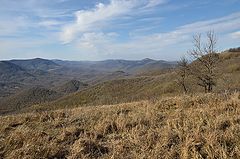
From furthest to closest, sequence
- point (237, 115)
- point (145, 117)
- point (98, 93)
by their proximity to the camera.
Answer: point (98, 93)
point (145, 117)
point (237, 115)

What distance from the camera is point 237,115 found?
6.68 m

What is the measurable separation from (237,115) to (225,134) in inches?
65.1

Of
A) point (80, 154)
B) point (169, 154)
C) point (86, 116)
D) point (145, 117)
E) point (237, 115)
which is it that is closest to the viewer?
point (169, 154)

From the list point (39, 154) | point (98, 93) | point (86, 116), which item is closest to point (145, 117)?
point (86, 116)

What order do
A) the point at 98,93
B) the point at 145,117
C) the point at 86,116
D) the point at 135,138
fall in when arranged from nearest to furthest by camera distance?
1. the point at 135,138
2. the point at 145,117
3. the point at 86,116
4. the point at 98,93

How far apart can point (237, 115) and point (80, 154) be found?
3.63 metres

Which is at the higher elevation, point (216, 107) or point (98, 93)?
point (216, 107)

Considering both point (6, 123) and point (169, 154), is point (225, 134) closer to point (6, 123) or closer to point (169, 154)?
point (169, 154)

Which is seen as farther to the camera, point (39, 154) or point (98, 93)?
A: point (98, 93)

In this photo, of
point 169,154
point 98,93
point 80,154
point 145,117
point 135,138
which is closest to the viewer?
point 169,154

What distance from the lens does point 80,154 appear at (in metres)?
5.00

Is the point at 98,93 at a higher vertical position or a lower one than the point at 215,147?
lower

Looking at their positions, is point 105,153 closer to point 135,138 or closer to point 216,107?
point 135,138

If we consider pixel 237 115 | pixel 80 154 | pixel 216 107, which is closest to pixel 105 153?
pixel 80 154
